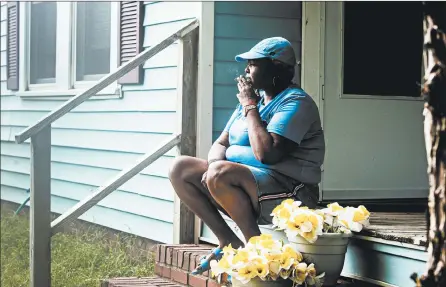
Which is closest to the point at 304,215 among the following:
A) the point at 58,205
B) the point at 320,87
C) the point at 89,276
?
the point at 320,87

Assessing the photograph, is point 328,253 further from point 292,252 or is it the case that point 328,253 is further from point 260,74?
point 260,74

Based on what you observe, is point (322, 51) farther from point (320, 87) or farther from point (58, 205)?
point (58, 205)

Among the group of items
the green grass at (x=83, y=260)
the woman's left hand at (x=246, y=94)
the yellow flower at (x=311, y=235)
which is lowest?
the green grass at (x=83, y=260)

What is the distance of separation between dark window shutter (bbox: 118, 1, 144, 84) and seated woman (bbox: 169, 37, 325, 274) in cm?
199

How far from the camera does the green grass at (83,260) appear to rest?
5.57 metres

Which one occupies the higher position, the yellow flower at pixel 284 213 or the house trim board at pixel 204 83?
the house trim board at pixel 204 83

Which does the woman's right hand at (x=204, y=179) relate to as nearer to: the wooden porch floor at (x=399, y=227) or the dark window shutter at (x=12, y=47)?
the wooden porch floor at (x=399, y=227)

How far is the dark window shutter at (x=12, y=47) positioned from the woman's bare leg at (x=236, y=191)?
16.9 feet

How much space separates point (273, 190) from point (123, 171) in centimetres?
151

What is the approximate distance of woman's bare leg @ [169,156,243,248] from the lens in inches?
171

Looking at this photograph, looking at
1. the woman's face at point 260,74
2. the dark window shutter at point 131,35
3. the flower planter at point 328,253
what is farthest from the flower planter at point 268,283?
the dark window shutter at point 131,35

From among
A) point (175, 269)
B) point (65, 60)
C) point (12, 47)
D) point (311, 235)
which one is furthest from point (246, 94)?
point (12, 47)

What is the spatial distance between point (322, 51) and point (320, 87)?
9.6 inches

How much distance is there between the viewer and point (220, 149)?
4.46 meters
